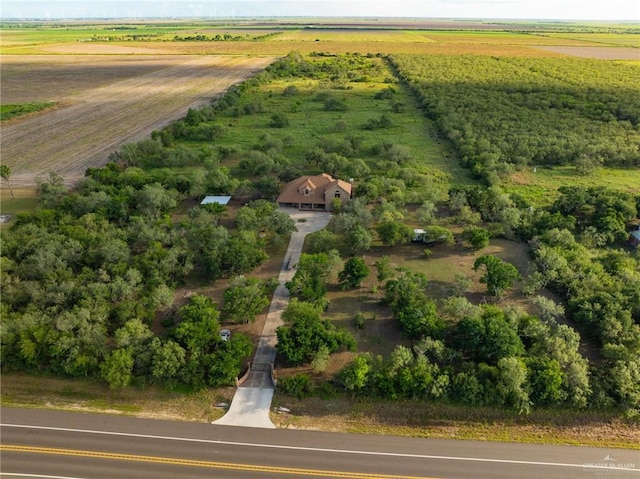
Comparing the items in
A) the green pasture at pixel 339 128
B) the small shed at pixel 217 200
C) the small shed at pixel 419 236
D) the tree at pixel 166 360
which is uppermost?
the green pasture at pixel 339 128

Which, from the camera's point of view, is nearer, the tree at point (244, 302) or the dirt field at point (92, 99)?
the tree at point (244, 302)

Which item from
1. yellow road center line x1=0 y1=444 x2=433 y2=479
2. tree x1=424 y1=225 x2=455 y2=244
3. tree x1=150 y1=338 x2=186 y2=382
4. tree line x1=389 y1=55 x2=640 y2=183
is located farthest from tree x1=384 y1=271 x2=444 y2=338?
tree line x1=389 y1=55 x2=640 y2=183

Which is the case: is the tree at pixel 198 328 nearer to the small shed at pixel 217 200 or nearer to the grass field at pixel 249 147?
the grass field at pixel 249 147

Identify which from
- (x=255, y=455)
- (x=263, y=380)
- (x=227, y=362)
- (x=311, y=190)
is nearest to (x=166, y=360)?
(x=227, y=362)

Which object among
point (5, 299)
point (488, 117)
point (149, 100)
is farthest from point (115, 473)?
point (149, 100)

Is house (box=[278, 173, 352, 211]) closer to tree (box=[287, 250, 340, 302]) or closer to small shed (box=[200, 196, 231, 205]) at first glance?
small shed (box=[200, 196, 231, 205])

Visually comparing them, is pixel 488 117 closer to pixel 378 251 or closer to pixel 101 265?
pixel 378 251

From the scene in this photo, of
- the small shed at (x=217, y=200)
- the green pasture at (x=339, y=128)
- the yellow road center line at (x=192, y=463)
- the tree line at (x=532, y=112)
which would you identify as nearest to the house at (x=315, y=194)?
the small shed at (x=217, y=200)
